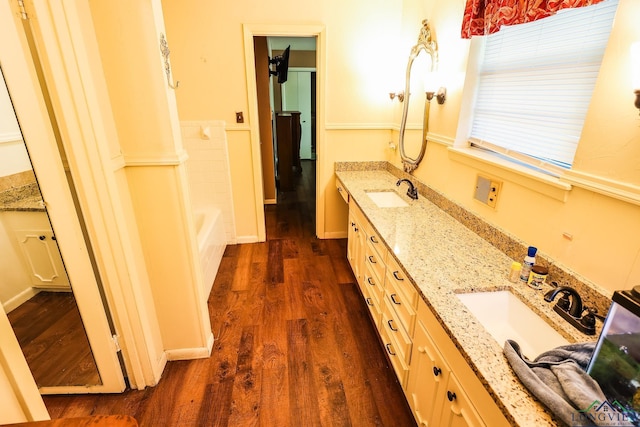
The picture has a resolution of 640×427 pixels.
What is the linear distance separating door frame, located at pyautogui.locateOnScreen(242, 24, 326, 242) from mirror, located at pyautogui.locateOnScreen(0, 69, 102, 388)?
6.50 feet

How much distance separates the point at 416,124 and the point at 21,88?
2.41 meters

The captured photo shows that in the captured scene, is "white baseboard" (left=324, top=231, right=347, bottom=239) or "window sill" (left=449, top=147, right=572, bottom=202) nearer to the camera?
"window sill" (left=449, top=147, right=572, bottom=202)

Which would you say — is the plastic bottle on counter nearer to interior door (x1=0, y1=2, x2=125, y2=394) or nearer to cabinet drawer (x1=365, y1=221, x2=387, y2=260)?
cabinet drawer (x1=365, y1=221, x2=387, y2=260)

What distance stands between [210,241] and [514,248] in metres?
2.33

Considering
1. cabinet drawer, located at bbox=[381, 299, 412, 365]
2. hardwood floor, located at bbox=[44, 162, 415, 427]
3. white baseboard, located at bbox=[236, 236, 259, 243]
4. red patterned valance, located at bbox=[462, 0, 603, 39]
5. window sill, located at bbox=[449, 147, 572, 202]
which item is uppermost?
red patterned valance, located at bbox=[462, 0, 603, 39]

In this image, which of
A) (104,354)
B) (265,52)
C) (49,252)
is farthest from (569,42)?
(265,52)

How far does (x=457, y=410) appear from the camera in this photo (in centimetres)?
108

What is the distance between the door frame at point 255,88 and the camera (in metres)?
2.87

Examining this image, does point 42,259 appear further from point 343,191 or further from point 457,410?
point 343,191

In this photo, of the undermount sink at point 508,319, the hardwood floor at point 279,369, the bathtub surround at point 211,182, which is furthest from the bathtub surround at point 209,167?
the undermount sink at point 508,319

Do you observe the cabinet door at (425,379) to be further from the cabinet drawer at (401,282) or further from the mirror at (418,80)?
the mirror at (418,80)

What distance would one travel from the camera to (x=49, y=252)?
1.54 metres

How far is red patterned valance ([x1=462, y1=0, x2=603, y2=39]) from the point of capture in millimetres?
1197

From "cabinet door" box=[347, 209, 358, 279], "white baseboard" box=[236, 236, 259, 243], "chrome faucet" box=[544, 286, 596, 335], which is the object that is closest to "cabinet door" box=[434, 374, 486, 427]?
"chrome faucet" box=[544, 286, 596, 335]
